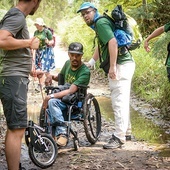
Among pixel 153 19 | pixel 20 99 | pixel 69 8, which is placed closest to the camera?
pixel 20 99

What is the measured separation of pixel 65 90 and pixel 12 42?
5.48ft

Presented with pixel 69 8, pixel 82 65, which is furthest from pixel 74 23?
pixel 82 65

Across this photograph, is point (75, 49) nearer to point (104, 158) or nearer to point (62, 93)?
point (62, 93)

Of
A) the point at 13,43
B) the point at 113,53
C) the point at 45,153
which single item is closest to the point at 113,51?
the point at 113,53

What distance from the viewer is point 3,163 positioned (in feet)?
14.3

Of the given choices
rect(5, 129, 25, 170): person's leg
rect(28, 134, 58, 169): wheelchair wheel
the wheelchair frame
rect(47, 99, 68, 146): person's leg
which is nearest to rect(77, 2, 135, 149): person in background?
the wheelchair frame

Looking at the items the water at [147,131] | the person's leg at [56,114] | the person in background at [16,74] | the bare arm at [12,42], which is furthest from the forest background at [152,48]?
the bare arm at [12,42]

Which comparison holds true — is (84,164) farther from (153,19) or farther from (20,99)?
(153,19)

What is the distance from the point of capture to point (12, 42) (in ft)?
10.8

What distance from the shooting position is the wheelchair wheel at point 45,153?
4.04m

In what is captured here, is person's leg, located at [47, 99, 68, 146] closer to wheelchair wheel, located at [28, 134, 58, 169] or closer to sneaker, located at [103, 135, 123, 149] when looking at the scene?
wheelchair wheel, located at [28, 134, 58, 169]

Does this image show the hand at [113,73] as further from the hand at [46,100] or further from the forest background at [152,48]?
the forest background at [152,48]

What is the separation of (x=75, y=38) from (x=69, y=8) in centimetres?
651

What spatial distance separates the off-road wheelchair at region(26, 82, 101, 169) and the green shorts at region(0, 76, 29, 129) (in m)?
0.59
